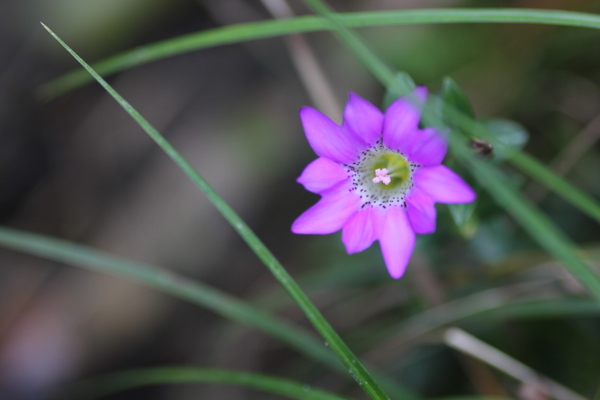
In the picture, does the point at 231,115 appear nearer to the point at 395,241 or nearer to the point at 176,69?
the point at 176,69

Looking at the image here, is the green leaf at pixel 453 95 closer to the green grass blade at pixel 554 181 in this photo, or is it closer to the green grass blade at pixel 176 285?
the green grass blade at pixel 554 181

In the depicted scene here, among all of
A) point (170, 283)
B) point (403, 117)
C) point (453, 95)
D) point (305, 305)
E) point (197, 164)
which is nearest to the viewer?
point (305, 305)

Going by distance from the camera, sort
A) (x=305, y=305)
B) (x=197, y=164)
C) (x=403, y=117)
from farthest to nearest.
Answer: (x=197, y=164) < (x=403, y=117) < (x=305, y=305)

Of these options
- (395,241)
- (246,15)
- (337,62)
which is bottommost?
(395,241)

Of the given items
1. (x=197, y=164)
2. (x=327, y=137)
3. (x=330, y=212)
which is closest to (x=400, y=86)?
(x=327, y=137)

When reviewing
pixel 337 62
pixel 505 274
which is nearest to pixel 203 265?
pixel 337 62

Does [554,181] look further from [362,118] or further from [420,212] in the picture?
[362,118]

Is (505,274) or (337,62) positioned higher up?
(337,62)
